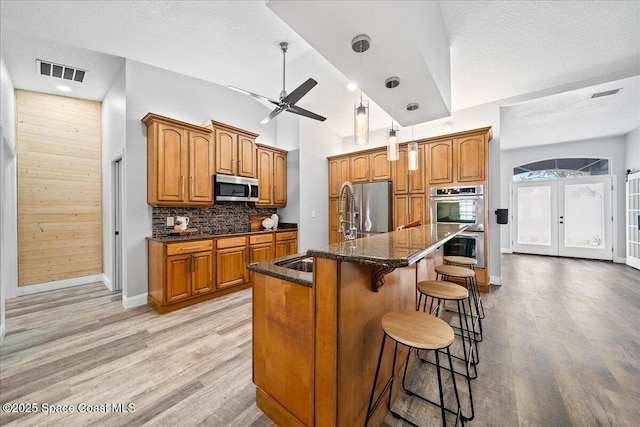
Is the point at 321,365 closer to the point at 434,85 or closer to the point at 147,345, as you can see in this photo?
the point at 147,345

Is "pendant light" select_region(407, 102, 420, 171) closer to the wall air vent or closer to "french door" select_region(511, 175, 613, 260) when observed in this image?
the wall air vent

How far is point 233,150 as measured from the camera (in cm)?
387

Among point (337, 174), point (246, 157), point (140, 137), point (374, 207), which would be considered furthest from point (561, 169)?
point (140, 137)

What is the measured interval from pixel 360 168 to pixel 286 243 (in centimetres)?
211

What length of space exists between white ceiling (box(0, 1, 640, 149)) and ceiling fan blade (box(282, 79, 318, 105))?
51cm

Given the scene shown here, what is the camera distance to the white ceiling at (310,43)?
7.42ft

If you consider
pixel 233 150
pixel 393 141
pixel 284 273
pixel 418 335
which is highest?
pixel 233 150

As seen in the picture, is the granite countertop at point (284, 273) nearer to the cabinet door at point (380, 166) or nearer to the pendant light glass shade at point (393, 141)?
the pendant light glass shade at point (393, 141)

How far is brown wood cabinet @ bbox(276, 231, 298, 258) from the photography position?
4.32 m

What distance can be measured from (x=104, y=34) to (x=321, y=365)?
3.84m

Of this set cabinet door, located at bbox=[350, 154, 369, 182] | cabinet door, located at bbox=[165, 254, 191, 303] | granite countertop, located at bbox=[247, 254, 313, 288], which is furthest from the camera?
cabinet door, located at bbox=[350, 154, 369, 182]

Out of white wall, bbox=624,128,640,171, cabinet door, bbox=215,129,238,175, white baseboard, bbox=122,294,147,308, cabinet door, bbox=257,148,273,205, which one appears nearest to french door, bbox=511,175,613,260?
white wall, bbox=624,128,640,171

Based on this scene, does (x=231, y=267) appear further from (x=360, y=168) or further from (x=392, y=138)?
(x=360, y=168)

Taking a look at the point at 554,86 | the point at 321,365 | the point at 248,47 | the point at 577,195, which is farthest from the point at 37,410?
the point at 577,195
